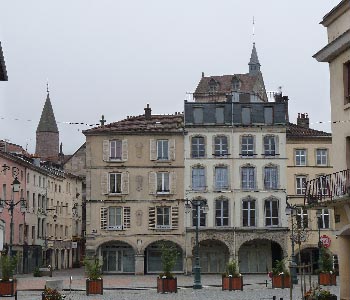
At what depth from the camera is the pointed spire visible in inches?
5049

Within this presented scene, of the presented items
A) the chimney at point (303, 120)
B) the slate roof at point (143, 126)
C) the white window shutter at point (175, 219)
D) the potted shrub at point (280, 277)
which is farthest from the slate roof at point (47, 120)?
the potted shrub at point (280, 277)

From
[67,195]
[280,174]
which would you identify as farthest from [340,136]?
[67,195]

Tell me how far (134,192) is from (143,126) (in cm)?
520

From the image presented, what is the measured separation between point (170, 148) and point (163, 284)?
23391mm

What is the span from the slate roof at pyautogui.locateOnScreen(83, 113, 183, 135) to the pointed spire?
70.0m

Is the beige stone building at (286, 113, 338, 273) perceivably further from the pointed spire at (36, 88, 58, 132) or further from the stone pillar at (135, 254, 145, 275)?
the pointed spire at (36, 88, 58, 132)

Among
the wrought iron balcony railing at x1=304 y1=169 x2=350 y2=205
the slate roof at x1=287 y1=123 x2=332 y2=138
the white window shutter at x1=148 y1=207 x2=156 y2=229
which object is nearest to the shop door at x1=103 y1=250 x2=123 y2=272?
the white window shutter at x1=148 y1=207 x2=156 y2=229

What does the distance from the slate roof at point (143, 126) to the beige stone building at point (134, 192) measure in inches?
3.0

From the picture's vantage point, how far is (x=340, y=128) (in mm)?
22750

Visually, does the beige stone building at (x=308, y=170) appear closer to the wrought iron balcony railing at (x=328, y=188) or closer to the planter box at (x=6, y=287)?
the planter box at (x=6, y=287)

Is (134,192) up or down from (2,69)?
down

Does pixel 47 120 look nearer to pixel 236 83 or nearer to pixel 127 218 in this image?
pixel 236 83

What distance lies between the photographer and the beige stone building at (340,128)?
72.3 feet

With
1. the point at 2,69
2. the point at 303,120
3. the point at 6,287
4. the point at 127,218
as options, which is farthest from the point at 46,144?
the point at 2,69
